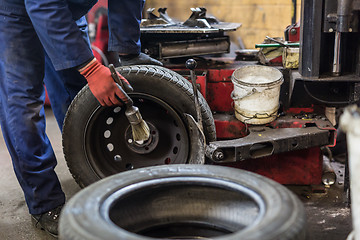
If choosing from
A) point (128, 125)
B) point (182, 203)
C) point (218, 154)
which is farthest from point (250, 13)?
point (182, 203)

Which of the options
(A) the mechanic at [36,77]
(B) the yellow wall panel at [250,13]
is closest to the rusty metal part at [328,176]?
(A) the mechanic at [36,77]

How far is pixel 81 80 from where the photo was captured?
2750mm

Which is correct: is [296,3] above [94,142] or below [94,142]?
above

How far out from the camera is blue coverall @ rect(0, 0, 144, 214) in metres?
2.06

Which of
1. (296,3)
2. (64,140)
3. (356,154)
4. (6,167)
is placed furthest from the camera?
(296,3)

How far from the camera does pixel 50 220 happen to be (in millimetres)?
2324

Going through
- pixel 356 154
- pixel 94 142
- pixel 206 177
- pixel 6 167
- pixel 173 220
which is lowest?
pixel 6 167

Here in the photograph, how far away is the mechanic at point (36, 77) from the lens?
207 centimetres

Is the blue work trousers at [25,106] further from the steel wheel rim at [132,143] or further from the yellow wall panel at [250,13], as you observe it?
the yellow wall panel at [250,13]

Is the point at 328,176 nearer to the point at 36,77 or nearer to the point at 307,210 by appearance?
the point at 307,210

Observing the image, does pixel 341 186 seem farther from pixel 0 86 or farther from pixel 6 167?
pixel 6 167

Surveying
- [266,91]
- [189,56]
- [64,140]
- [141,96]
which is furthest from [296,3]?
[64,140]

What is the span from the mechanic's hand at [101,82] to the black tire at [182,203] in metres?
0.79

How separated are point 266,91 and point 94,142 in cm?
102
